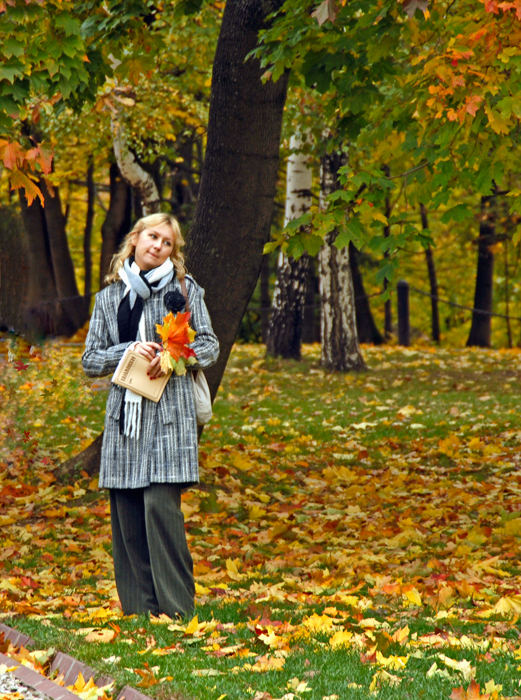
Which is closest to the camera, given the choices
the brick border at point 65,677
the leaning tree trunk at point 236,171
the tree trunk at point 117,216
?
the brick border at point 65,677

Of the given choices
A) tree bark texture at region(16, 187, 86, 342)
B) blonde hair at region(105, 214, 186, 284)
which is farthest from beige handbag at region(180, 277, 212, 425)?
tree bark texture at region(16, 187, 86, 342)

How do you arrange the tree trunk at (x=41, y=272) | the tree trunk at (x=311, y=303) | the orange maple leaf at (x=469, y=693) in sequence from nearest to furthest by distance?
1. the orange maple leaf at (x=469, y=693)
2. the tree trunk at (x=41, y=272)
3. the tree trunk at (x=311, y=303)

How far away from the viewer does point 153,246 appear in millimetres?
4066

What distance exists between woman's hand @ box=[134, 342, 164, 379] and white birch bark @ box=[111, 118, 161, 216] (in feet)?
28.6

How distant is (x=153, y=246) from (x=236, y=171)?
2.47 meters

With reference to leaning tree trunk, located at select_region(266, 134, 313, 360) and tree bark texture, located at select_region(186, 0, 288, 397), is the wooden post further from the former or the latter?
tree bark texture, located at select_region(186, 0, 288, 397)

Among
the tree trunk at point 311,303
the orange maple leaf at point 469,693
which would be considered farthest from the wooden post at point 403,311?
the orange maple leaf at point 469,693

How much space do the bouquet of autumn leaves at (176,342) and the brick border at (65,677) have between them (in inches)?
52.5

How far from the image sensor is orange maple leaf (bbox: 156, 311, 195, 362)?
151 inches

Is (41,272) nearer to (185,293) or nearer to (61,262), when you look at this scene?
(61,262)

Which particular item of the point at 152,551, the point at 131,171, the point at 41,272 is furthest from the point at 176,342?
the point at 41,272

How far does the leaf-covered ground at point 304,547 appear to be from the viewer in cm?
329

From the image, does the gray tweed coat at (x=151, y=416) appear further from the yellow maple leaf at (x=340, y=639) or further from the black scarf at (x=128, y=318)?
the yellow maple leaf at (x=340, y=639)

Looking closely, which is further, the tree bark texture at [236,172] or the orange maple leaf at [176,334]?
the tree bark texture at [236,172]
